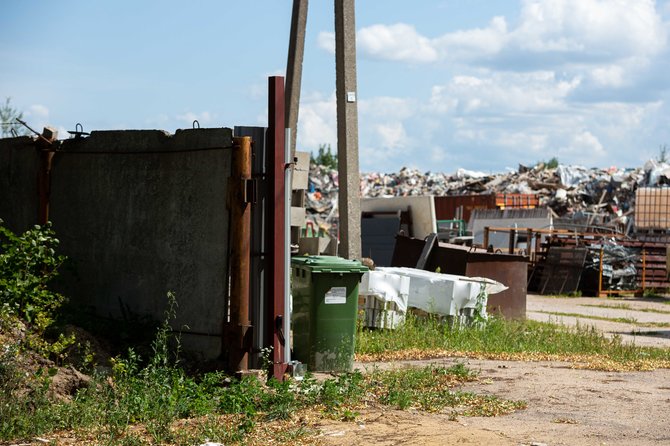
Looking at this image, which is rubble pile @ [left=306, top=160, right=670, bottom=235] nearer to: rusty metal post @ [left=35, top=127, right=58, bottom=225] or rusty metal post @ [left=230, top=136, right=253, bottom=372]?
rusty metal post @ [left=35, top=127, right=58, bottom=225]

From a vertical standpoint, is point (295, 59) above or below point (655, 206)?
above

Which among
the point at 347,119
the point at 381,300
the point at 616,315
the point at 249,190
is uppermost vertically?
the point at 347,119

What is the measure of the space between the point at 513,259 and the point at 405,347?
5438 millimetres

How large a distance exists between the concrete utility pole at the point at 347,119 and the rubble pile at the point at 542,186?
21.2 metres

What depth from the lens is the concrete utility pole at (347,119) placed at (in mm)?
14211

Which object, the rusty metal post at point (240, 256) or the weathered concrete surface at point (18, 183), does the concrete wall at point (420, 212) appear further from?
the rusty metal post at point (240, 256)

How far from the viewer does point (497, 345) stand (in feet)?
41.3

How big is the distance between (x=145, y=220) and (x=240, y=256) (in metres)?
1.46

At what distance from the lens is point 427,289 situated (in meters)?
13.8

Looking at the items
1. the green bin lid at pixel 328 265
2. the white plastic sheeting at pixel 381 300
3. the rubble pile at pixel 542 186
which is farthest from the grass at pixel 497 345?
the rubble pile at pixel 542 186

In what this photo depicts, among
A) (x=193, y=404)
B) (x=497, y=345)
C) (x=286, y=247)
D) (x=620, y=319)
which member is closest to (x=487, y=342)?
(x=497, y=345)

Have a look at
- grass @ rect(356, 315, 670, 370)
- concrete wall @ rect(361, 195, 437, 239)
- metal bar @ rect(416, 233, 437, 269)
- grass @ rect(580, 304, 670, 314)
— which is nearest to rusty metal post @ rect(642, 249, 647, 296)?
grass @ rect(580, 304, 670, 314)

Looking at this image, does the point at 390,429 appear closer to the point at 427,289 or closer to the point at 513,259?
the point at 427,289

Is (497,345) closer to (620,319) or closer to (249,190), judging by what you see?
(249,190)
